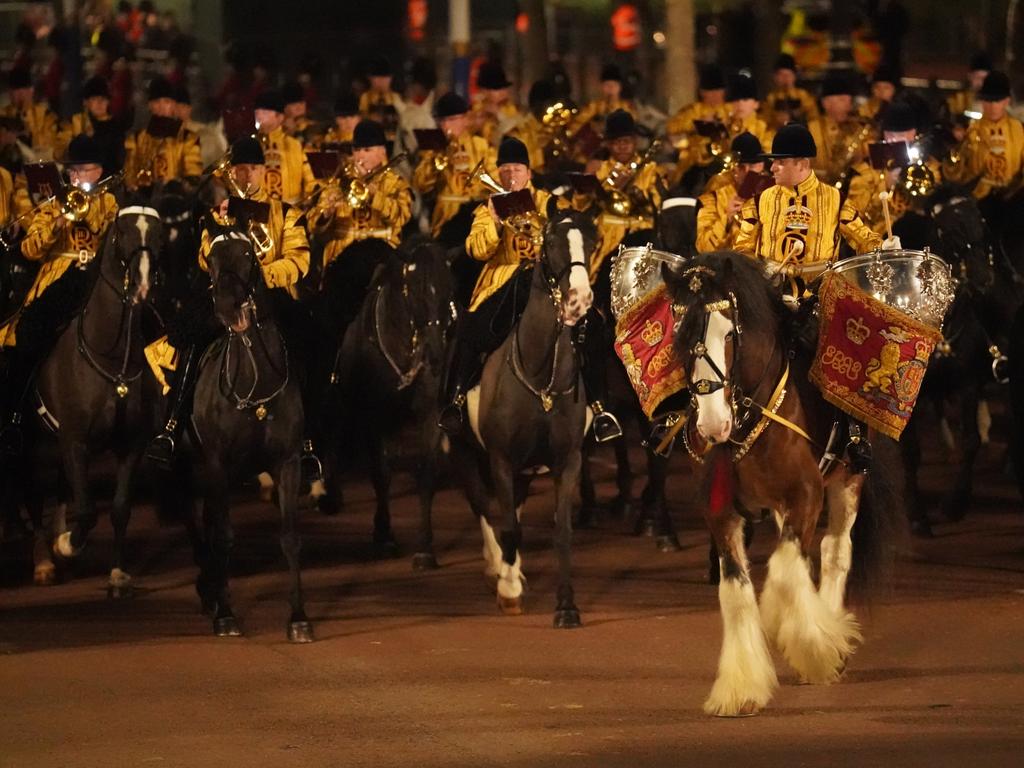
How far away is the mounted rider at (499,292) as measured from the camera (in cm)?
1341

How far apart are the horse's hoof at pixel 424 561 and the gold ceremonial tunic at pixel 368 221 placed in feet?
9.68

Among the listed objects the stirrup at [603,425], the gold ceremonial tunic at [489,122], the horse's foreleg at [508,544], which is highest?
the gold ceremonial tunic at [489,122]

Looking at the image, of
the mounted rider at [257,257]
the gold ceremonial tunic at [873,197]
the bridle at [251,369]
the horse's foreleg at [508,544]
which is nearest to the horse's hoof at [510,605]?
the horse's foreleg at [508,544]

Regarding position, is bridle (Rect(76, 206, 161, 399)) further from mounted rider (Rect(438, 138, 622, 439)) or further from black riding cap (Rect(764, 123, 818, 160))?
black riding cap (Rect(764, 123, 818, 160))

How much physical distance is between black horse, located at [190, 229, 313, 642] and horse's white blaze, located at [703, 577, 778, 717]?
3.17 m

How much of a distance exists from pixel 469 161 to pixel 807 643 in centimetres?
983

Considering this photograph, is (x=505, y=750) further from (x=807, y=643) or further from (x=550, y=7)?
(x=550, y=7)

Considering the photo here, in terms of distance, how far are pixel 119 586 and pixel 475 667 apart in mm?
3474

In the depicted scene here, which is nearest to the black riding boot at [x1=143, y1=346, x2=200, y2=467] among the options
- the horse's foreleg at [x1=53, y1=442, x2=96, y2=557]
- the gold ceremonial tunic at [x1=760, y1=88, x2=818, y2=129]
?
the horse's foreleg at [x1=53, y1=442, x2=96, y2=557]

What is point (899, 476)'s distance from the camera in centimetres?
1195

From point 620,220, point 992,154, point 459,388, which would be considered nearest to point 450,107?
point 620,220

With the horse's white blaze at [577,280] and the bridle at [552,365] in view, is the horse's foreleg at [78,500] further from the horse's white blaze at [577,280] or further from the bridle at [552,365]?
the horse's white blaze at [577,280]

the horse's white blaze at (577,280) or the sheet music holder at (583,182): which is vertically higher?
the sheet music holder at (583,182)

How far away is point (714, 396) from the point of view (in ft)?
32.0
